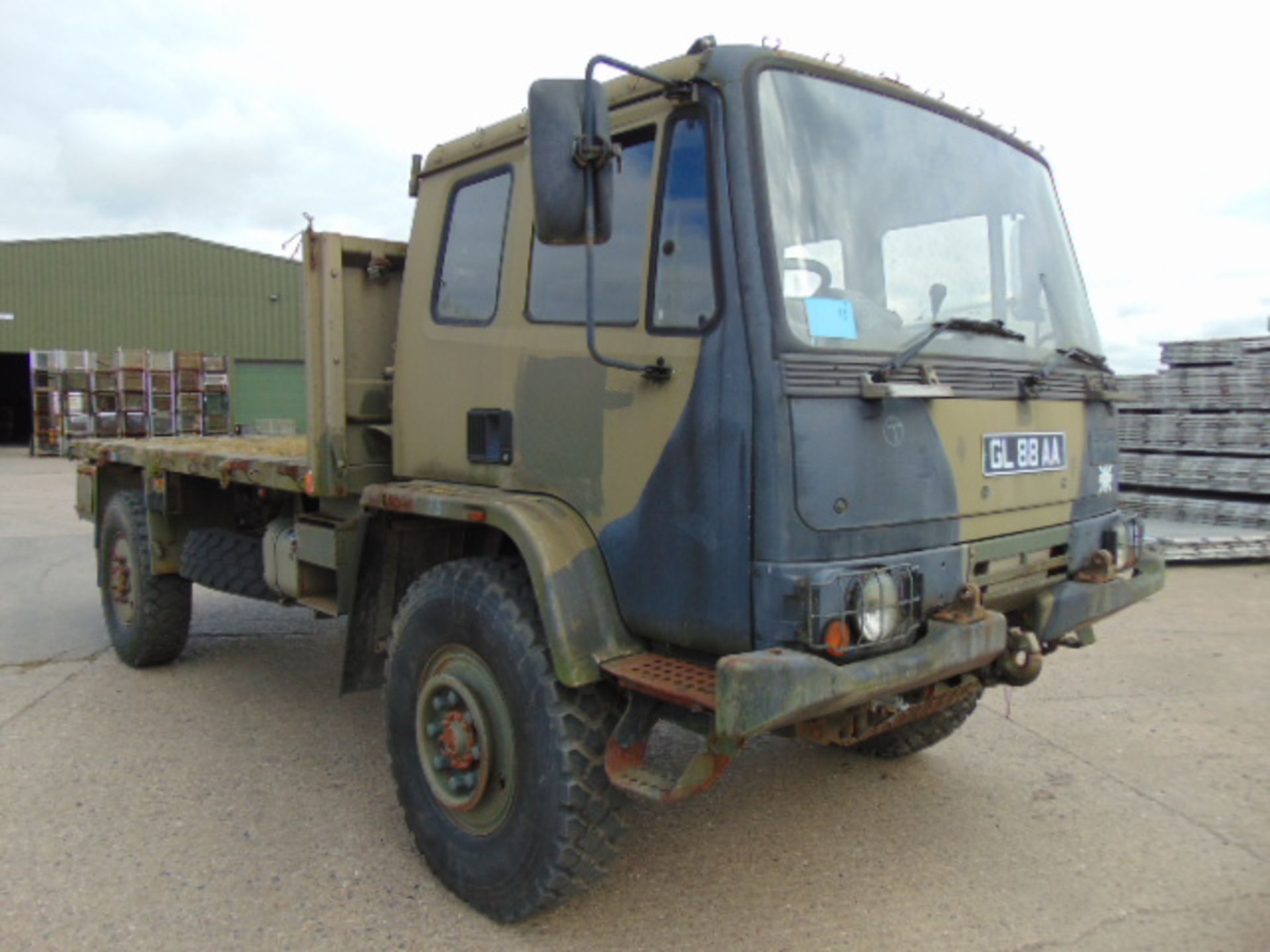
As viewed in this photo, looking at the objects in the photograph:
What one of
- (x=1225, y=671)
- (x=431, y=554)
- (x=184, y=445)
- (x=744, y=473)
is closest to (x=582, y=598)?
(x=744, y=473)

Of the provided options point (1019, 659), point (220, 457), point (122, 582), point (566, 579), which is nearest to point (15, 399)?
point (122, 582)

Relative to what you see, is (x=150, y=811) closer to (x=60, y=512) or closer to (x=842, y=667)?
(x=842, y=667)

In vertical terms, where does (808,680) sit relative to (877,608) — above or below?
below

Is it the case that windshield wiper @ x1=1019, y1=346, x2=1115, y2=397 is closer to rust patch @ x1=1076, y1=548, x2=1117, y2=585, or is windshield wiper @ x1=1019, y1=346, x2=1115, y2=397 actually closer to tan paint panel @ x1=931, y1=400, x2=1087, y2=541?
tan paint panel @ x1=931, y1=400, x2=1087, y2=541

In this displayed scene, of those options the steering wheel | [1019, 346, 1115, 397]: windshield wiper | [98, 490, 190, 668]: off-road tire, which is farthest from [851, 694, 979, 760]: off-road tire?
[98, 490, 190, 668]: off-road tire

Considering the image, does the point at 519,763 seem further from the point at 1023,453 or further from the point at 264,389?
the point at 264,389

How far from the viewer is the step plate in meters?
2.59

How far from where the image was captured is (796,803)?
4090 millimetres

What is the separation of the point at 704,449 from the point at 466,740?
1268 mm

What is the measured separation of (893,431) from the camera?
2.80 metres

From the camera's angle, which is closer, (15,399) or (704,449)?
(704,449)

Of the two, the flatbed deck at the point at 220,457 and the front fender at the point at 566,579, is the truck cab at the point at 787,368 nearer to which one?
the front fender at the point at 566,579

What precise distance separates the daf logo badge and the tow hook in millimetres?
809

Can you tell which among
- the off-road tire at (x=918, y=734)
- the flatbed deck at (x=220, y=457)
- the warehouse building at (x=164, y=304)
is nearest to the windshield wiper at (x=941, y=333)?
the off-road tire at (x=918, y=734)
